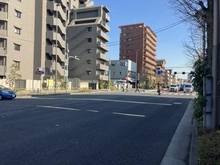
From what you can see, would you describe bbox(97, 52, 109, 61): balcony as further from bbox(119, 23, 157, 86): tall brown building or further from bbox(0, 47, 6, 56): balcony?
bbox(119, 23, 157, 86): tall brown building

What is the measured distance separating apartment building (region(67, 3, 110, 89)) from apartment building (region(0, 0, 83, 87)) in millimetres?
8448

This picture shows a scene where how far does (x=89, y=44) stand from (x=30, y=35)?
17.9 m

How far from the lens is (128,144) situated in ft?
17.7

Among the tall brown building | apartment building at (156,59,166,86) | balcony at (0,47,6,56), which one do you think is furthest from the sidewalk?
apartment building at (156,59,166,86)

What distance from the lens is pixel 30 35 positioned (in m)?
39.9

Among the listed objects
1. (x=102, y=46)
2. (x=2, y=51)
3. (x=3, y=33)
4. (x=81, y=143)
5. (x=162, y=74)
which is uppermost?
(x=102, y=46)

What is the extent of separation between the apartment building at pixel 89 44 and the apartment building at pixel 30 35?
8.45m

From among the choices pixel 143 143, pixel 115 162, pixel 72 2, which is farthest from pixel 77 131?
pixel 72 2

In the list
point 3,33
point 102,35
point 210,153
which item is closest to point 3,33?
point 3,33

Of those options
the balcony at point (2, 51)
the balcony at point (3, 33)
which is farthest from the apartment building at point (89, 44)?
the balcony at point (3, 33)

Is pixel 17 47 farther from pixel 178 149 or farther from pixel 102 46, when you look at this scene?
pixel 178 149

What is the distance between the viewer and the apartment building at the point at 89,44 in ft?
178

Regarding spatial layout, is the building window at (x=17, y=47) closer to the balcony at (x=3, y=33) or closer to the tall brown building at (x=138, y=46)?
the balcony at (x=3, y=33)

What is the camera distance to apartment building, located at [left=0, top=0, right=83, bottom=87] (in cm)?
3459
